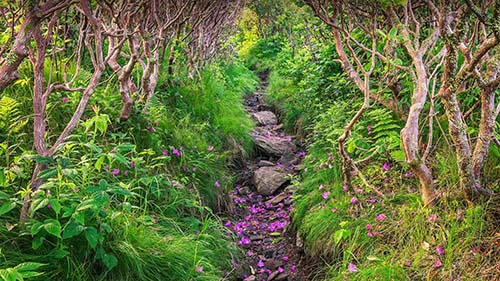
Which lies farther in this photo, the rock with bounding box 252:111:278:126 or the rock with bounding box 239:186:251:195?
the rock with bounding box 252:111:278:126

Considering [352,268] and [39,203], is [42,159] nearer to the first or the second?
[39,203]

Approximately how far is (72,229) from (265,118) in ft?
21.1

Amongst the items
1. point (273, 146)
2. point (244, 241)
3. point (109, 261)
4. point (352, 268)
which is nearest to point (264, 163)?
point (273, 146)

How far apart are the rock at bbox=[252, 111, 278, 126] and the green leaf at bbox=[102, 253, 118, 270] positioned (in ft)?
19.4

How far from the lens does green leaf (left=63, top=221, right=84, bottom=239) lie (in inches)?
92.6

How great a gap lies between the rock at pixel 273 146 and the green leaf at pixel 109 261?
427 cm

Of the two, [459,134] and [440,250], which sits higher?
[459,134]

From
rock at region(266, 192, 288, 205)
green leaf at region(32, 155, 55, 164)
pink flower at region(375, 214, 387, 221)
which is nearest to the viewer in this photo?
green leaf at region(32, 155, 55, 164)

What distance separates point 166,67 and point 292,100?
8.26 feet

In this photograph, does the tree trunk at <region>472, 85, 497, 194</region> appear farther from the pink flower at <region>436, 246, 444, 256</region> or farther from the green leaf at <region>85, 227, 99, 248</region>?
the green leaf at <region>85, 227, 99, 248</region>

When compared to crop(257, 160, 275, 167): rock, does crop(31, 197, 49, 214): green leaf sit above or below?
above

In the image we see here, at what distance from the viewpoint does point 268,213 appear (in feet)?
16.8

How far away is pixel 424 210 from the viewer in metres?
3.12

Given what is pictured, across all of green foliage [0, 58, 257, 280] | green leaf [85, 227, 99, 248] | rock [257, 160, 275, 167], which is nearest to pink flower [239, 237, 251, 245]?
green foliage [0, 58, 257, 280]
